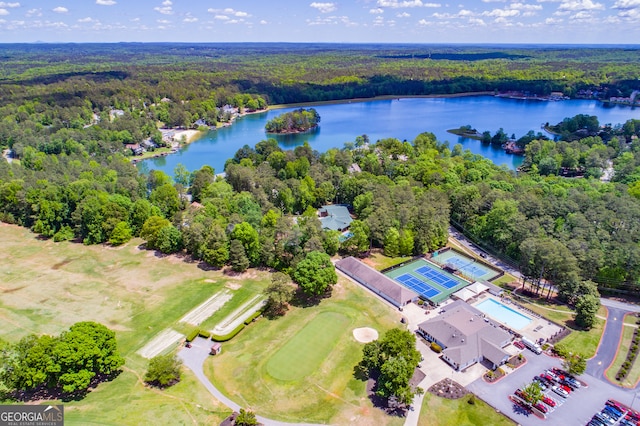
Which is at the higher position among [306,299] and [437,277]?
[437,277]

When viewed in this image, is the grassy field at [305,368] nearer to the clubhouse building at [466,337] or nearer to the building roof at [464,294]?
the clubhouse building at [466,337]

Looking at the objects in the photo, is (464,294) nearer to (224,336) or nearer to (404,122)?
(224,336)

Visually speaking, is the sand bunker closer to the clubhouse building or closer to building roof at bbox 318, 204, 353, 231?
the clubhouse building

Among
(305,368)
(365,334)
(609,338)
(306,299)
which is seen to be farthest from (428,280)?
(305,368)

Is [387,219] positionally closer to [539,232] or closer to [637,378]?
[539,232]

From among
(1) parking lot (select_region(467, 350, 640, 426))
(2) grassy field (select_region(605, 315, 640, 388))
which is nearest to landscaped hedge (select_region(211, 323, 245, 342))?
(1) parking lot (select_region(467, 350, 640, 426))

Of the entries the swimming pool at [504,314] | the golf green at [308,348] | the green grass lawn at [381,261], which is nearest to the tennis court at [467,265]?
the green grass lawn at [381,261]
